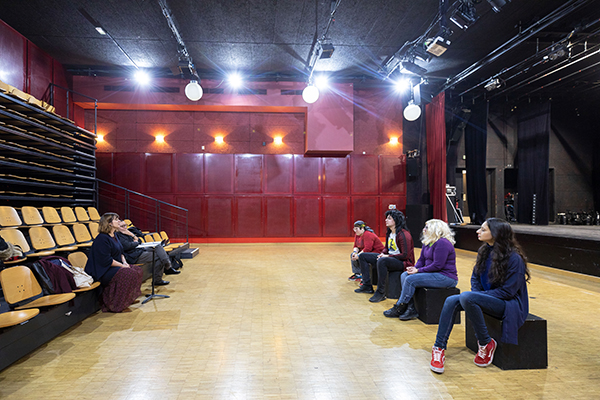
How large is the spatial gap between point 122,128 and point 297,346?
9.36 m

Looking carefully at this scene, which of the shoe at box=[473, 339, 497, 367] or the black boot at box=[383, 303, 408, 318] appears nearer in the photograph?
the shoe at box=[473, 339, 497, 367]

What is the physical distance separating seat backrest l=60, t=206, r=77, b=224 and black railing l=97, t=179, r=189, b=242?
316 cm

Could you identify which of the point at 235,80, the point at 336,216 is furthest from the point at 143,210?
the point at 336,216

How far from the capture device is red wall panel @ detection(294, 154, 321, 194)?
32.4 ft

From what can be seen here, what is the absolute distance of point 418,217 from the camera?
913cm

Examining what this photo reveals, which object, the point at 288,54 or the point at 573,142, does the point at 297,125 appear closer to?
the point at 288,54

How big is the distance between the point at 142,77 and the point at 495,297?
9.86 metres

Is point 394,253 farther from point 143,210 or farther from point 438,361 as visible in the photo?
point 143,210

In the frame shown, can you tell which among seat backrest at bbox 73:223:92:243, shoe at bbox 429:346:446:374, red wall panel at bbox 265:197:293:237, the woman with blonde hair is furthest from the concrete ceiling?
shoe at bbox 429:346:446:374

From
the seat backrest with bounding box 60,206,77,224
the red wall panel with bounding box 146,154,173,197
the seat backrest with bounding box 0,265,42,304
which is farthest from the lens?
the red wall panel with bounding box 146,154,173,197

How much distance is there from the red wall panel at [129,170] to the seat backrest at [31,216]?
14.7 feet

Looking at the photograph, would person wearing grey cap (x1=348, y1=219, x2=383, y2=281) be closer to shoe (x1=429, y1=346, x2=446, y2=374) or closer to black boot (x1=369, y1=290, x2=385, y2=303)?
black boot (x1=369, y1=290, x2=385, y2=303)

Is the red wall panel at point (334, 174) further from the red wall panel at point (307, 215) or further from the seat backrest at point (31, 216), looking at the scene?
the seat backrest at point (31, 216)

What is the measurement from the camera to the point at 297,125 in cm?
998
